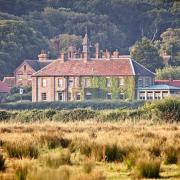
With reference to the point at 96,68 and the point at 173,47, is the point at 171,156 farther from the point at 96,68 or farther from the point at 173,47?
the point at 173,47

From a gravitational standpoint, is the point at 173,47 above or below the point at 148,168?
above

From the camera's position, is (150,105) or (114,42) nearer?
(150,105)

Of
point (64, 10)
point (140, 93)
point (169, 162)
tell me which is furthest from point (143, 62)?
point (169, 162)

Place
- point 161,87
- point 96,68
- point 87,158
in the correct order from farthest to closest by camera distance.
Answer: point 96,68 → point 161,87 → point 87,158

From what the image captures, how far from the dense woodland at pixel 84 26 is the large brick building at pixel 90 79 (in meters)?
11.6

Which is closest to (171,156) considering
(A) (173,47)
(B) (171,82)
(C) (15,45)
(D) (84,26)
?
(B) (171,82)

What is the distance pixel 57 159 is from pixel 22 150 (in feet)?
9.25

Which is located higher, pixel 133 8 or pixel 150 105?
pixel 133 8

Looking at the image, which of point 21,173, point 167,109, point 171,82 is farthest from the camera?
point 171,82

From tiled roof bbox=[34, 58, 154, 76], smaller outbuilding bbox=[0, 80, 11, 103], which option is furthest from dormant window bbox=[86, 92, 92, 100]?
smaller outbuilding bbox=[0, 80, 11, 103]

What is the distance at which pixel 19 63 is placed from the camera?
390 feet

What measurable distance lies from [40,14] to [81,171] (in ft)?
471

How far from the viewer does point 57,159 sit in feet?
66.7

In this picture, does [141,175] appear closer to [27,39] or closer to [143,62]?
[143,62]
